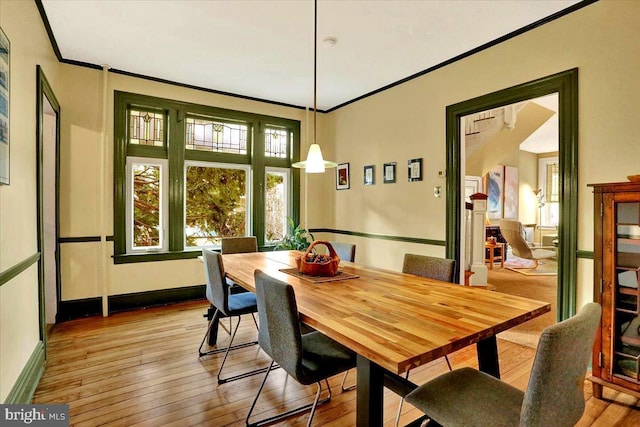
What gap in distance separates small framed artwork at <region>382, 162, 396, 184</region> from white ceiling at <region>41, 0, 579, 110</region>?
0.99m

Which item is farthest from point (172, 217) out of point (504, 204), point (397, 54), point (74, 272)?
point (504, 204)

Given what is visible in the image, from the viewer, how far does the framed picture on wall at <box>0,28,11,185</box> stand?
67.7 inches

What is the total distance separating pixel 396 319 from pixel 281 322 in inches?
19.8

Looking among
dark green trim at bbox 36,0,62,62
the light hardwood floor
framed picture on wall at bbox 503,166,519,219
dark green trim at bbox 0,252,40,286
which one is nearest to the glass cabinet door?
the light hardwood floor

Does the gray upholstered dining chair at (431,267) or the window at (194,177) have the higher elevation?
the window at (194,177)

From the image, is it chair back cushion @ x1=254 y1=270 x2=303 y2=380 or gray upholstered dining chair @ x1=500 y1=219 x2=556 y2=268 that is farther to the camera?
gray upholstered dining chair @ x1=500 y1=219 x2=556 y2=268

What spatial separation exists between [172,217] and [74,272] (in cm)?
115

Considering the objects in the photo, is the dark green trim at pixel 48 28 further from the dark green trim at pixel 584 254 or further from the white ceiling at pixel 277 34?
the dark green trim at pixel 584 254

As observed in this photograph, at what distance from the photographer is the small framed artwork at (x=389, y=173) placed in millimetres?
4176

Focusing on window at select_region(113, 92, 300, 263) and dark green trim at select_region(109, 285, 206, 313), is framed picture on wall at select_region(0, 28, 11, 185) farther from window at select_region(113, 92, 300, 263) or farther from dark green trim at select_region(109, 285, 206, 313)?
dark green trim at select_region(109, 285, 206, 313)

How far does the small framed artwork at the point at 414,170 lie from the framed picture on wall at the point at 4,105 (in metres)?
3.44

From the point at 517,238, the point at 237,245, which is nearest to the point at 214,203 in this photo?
the point at 237,245

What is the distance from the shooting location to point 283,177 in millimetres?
5145

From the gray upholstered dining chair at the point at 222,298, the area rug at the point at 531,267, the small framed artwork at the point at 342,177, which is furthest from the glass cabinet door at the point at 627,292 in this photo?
the area rug at the point at 531,267
